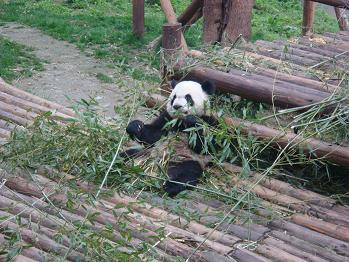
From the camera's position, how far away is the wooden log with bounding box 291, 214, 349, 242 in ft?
11.1

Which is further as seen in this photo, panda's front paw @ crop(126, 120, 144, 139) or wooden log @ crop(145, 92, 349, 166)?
panda's front paw @ crop(126, 120, 144, 139)

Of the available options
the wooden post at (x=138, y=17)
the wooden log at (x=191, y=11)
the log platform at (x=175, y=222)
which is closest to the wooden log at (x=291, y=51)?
the log platform at (x=175, y=222)

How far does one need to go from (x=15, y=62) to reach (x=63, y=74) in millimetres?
573

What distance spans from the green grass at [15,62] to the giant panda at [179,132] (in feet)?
12.0

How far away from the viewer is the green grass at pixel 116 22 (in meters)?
8.89

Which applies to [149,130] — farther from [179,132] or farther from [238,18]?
[238,18]

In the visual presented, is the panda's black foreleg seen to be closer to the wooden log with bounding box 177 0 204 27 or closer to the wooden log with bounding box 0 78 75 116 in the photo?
the wooden log with bounding box 0 78 75 116

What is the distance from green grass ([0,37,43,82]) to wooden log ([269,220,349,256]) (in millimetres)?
4713

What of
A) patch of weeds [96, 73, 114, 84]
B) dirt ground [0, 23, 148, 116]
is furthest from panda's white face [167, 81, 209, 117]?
patch of weeds [96, 73, 114, 84]

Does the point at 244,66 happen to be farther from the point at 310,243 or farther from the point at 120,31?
the point at 120,31

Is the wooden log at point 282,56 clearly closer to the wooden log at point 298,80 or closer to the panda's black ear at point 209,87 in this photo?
the wooden log at point 298,80

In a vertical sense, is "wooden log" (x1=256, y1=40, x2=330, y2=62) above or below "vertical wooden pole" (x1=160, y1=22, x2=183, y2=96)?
below

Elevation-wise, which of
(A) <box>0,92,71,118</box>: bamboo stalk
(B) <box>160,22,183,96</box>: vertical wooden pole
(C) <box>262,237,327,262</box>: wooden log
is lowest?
(A) <box>0,92,71,118</box>: bamboo stalk

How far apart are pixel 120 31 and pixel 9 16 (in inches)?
69.1
